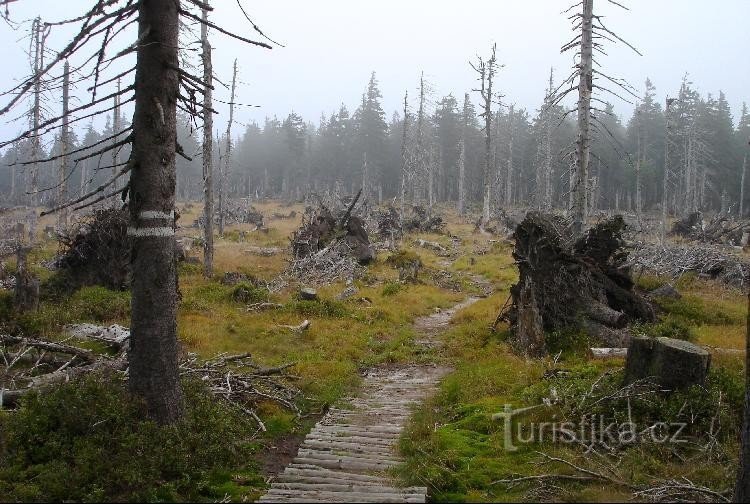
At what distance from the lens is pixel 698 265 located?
61.9ft

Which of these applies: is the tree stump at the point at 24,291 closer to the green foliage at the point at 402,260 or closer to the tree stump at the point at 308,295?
the tree stump at the point at 308,295

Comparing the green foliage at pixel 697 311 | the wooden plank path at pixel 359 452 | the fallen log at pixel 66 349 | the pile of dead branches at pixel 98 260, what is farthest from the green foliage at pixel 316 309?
the green foliage at pixel 697 311

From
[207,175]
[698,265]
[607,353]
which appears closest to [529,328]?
[607,353]

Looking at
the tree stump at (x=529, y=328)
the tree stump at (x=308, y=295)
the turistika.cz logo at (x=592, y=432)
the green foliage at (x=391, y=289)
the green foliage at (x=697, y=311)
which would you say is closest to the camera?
the turistika.cz logo at (x=592, y=432)

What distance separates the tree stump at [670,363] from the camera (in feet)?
21.8

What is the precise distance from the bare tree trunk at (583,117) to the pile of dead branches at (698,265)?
2573 millimetres

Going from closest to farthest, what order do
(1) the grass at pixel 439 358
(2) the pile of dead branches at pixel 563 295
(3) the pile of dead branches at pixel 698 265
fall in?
(1) the grass at pixel 439 358 < (2) the pile of dead branches at pixel 563 295 < (3) the pile of dead branches at pixel 698 265

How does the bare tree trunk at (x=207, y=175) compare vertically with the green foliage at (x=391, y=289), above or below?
above

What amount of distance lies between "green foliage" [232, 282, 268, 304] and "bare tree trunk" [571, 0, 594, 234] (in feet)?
35.9

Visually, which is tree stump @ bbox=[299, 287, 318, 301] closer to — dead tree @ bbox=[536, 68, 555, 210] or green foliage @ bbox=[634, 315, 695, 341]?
green foliage @ bbox=[634, 315, 695, 341]

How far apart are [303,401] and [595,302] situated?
7.23 m

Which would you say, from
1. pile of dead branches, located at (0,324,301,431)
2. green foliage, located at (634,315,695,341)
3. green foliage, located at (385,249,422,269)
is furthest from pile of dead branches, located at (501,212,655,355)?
green foliage, located at (385,249,422,269)

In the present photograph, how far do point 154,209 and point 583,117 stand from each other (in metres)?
16.6

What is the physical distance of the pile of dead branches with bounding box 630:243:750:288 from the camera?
17.5 metres
